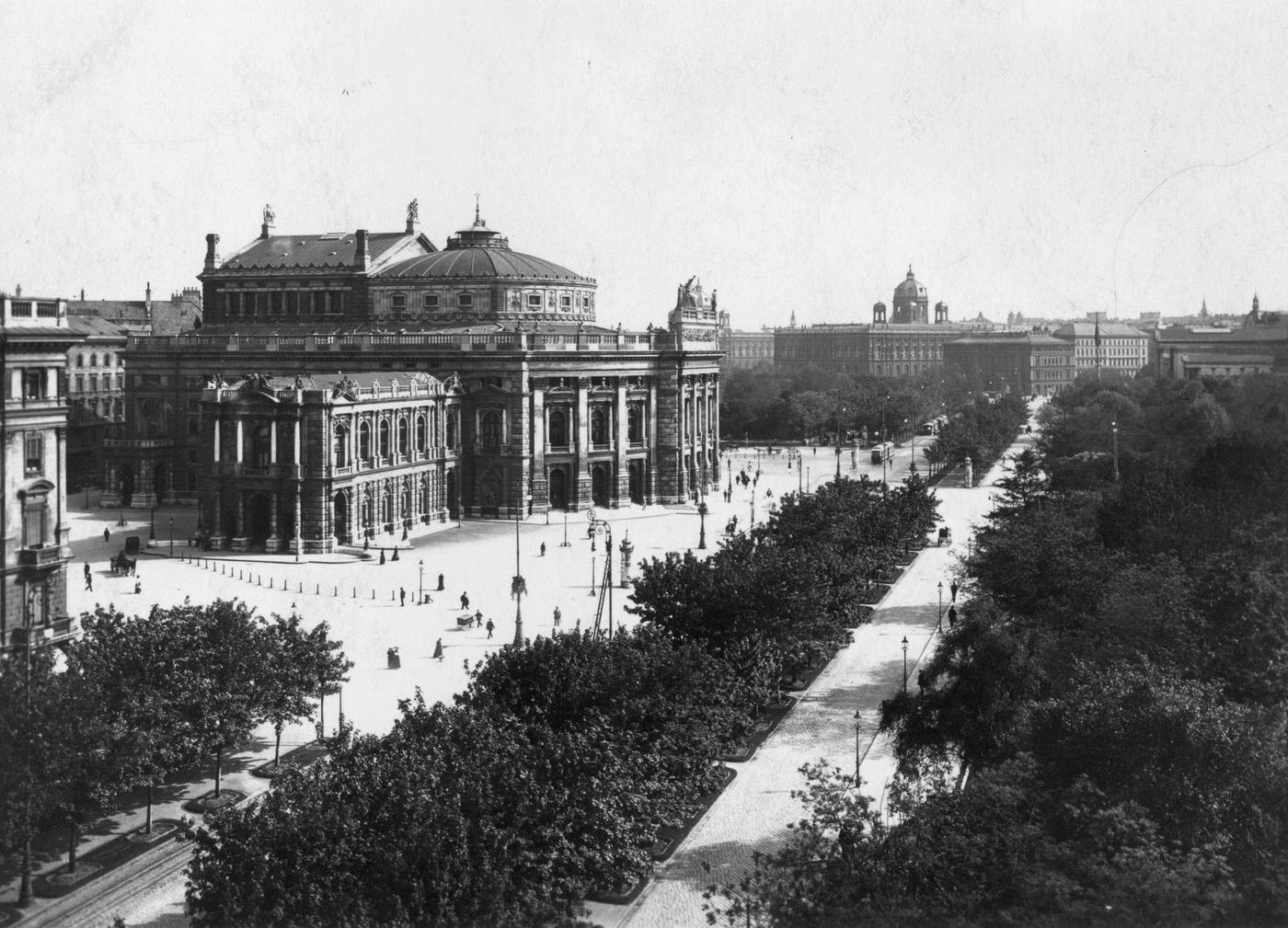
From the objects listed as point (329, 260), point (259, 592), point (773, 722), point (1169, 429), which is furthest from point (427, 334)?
point (773, 722)

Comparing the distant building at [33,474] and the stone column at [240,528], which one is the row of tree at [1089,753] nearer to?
the distant building at [33,474]

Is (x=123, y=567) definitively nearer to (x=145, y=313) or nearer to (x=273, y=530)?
(x=273, y=530)

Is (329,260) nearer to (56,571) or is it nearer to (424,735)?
(56,571)

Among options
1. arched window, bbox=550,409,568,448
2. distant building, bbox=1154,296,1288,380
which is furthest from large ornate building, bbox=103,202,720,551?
distant building, bbox=1154,296,1288,380

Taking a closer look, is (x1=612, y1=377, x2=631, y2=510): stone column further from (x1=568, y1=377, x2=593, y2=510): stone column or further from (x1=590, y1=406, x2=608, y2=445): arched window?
(x1=568, y1=377, x2=593, y2=510): stone column

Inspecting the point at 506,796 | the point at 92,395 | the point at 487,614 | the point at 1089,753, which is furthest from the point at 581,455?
the point at 506,796

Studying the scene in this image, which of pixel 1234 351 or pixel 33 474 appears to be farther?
pixel 1234 351

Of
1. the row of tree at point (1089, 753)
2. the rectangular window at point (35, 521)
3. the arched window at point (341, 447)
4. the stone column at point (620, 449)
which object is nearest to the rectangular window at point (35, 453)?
the rectangular window at point (35, 521)
